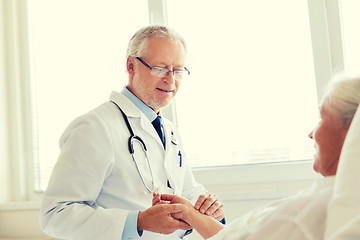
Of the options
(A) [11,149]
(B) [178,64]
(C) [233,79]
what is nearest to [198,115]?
(C) [233,79]

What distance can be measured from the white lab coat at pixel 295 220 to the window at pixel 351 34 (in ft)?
5.06

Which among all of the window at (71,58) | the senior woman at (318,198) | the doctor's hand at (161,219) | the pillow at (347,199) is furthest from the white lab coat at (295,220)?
the window at (71,58)

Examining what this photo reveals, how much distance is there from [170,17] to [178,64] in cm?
91

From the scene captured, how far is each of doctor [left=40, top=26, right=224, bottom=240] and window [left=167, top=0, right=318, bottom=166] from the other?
1.96 ft

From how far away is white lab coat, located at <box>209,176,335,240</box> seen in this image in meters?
0.80

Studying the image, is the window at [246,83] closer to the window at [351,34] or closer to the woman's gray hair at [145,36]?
the window at [351,34]

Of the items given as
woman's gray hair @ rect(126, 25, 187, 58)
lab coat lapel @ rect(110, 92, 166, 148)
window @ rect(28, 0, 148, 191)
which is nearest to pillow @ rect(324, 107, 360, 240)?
lab coat lapel @ rect(110, 92, 166, 148)

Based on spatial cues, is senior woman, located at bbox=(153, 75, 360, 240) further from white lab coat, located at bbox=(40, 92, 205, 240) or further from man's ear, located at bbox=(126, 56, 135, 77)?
man's ear, located at bbox=(126, 56, 135, 77)

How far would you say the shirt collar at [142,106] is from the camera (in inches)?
71.6

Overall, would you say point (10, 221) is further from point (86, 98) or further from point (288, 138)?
point (288, 138)

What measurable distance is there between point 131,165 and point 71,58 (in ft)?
4.89

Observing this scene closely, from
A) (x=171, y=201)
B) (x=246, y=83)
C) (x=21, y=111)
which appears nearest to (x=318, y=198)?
(x=171, y=201)

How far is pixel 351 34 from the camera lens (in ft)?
7.43

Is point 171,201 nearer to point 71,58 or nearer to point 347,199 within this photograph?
point 347,199
